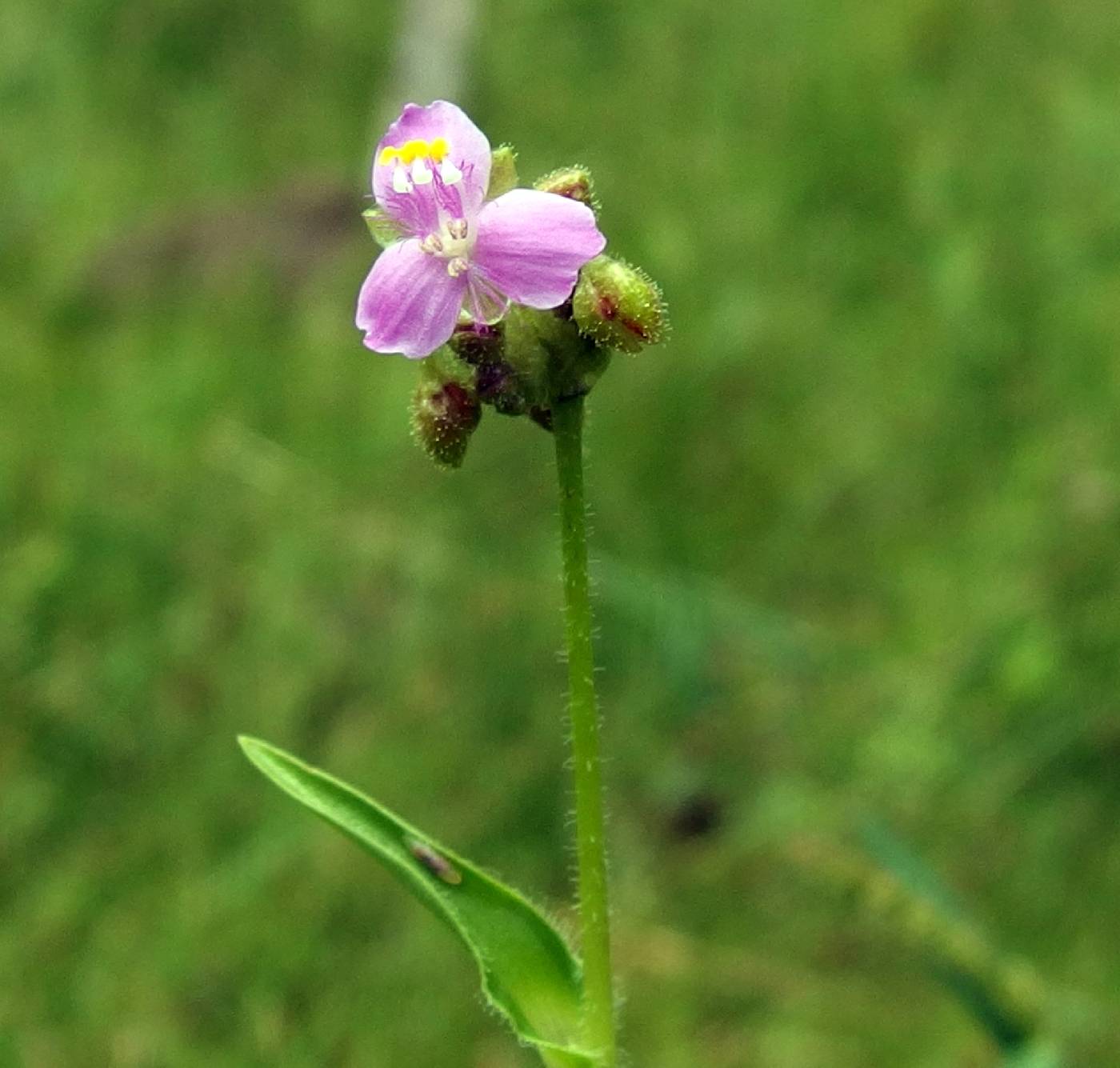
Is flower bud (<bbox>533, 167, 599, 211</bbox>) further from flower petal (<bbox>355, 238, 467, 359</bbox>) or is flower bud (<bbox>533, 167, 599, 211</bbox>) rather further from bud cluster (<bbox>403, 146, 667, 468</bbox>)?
flower petal (<bbox>355, 238, 467, 359</bbox>)

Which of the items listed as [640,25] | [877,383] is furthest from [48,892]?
[640,25]

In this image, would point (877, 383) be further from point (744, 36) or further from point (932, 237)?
point (744, 36)

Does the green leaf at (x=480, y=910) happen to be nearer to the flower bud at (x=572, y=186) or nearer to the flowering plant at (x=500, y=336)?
the flowering plant at (x=500, y=336)

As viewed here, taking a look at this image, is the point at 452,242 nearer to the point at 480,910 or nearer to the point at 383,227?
the point at 383,227

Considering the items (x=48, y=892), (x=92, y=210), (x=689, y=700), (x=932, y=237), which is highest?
(x=932, y=237)

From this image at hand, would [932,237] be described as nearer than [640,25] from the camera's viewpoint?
Yes

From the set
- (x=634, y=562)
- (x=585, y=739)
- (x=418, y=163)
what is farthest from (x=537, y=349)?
(x=634, y=562)

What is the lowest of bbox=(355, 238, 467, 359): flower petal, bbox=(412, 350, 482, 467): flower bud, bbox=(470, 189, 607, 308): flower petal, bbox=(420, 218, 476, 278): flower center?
bbox=(412, 350, 482, 467): flower bud

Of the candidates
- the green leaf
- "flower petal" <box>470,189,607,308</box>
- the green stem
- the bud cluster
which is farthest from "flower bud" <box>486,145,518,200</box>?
the green leaf
